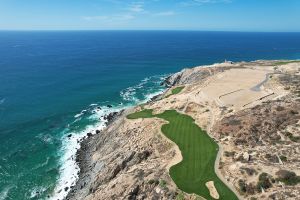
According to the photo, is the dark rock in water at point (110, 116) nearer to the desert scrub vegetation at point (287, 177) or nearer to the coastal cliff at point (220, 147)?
the coastal cliff at point (220, 147)

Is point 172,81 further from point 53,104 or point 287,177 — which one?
point 287,177

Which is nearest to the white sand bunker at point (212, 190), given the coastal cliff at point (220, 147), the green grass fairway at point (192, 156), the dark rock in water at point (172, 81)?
the coastal cliff at point (220, 147)

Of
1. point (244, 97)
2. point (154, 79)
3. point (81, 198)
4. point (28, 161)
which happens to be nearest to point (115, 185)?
point (81, 198)

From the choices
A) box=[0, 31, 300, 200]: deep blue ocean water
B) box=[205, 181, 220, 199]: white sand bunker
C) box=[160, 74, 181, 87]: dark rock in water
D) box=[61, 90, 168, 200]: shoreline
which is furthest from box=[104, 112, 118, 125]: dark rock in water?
box=[205, 181, 220, 199]: white sand bunker

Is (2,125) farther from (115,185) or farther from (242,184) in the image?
(242,184)

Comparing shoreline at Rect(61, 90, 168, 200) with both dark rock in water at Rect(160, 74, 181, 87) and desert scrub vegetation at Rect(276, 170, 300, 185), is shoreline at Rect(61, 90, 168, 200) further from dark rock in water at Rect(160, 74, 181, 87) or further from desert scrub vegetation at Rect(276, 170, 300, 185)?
dark rock in water at Rect(160, 74, 181, 87)
